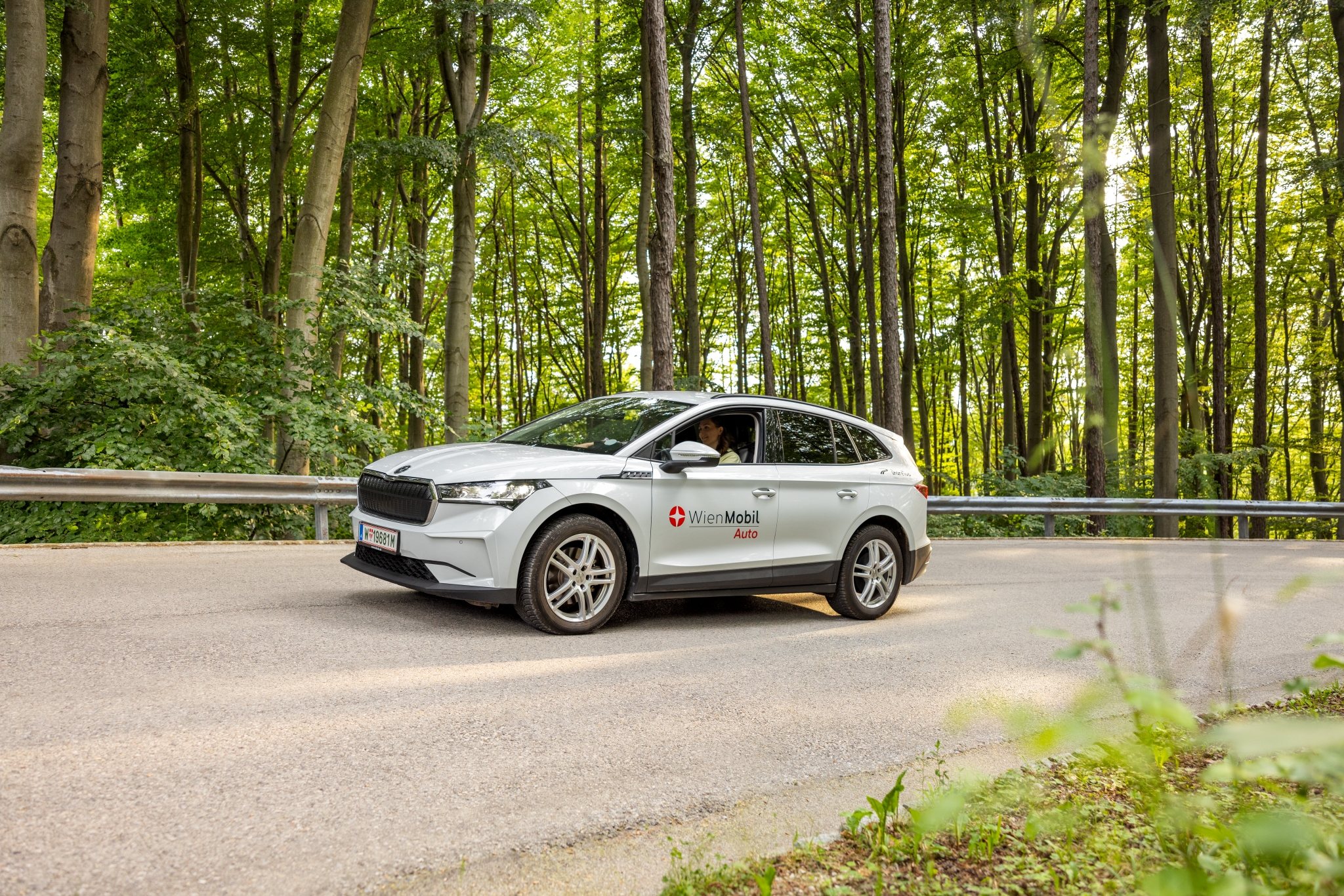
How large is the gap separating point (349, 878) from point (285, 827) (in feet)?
1.49

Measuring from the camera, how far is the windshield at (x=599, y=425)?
7061 millimetres

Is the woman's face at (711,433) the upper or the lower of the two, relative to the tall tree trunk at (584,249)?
lower

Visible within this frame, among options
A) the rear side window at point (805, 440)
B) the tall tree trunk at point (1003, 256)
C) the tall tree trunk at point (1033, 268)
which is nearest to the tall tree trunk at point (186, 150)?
the rear side window at point (805, 440)

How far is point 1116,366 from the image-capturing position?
1527mm

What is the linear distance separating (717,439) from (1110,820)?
457 centimetres

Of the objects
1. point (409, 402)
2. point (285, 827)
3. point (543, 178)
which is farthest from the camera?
point (543, 178)

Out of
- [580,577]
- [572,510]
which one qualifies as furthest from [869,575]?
[572,510]

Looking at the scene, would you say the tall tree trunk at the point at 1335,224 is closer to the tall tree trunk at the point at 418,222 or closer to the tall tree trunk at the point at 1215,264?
the tall tree trunk at the point at 1215,264

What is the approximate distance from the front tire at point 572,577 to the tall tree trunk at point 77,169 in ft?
31.2

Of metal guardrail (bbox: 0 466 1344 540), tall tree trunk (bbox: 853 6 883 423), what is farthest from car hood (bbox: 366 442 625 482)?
tall tree trunk (bbox: 853 6 883 423)

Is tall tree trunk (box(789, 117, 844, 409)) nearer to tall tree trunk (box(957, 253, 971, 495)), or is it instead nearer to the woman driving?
tall tree trunk (box(957, 253, 971, 495))

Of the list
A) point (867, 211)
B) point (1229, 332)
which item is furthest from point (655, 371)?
point (1229, 332)

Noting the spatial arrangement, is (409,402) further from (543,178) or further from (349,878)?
(543,178)

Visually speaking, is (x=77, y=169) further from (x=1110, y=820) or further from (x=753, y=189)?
(x=753, y=189)
